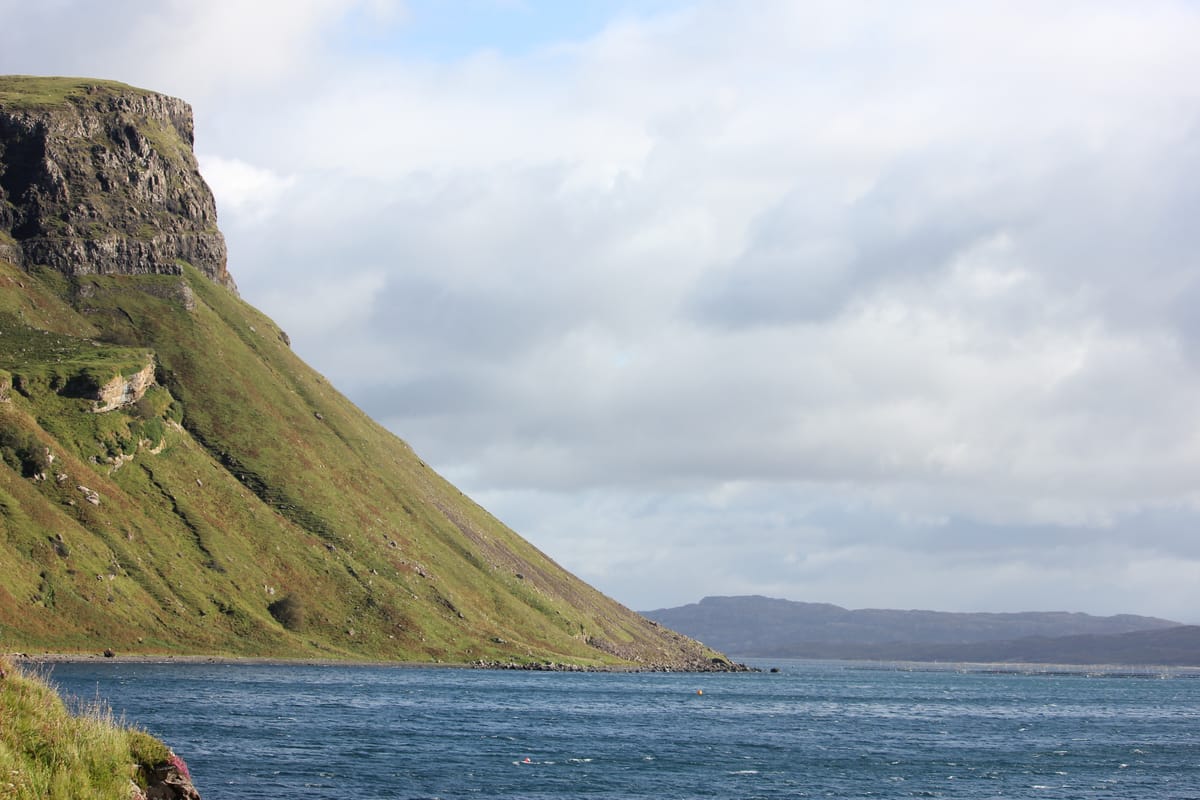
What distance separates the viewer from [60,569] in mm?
169250

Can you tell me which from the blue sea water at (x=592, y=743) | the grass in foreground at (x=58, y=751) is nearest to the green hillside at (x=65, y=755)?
the grass in foreground at (x=58, y=751)

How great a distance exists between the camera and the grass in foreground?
3127 cm

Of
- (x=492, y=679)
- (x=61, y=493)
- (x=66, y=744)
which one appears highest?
(x=61, y=493)

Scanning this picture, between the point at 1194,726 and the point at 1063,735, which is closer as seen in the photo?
the point at 1063,735

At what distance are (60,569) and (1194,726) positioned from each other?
522 ft

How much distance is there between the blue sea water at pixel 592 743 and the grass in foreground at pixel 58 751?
25.6m

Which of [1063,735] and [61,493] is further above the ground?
[61,493]

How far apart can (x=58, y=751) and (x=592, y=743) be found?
70.1 metres

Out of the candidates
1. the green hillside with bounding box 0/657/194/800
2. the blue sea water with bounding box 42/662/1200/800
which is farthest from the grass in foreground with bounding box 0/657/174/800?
the blue sea water with bounding box 42/662/1200/800

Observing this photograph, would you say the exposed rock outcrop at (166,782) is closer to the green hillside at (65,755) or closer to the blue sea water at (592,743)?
the green hillside at (65,755)

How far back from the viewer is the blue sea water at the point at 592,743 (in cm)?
7362

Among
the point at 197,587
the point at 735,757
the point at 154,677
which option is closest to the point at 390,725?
the point at 735,757

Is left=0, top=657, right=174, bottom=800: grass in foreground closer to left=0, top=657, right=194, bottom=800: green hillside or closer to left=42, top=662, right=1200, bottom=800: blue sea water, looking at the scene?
left=0, top=657, right=194, bottom=800: green hillside

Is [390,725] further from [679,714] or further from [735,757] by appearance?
[679,714]
